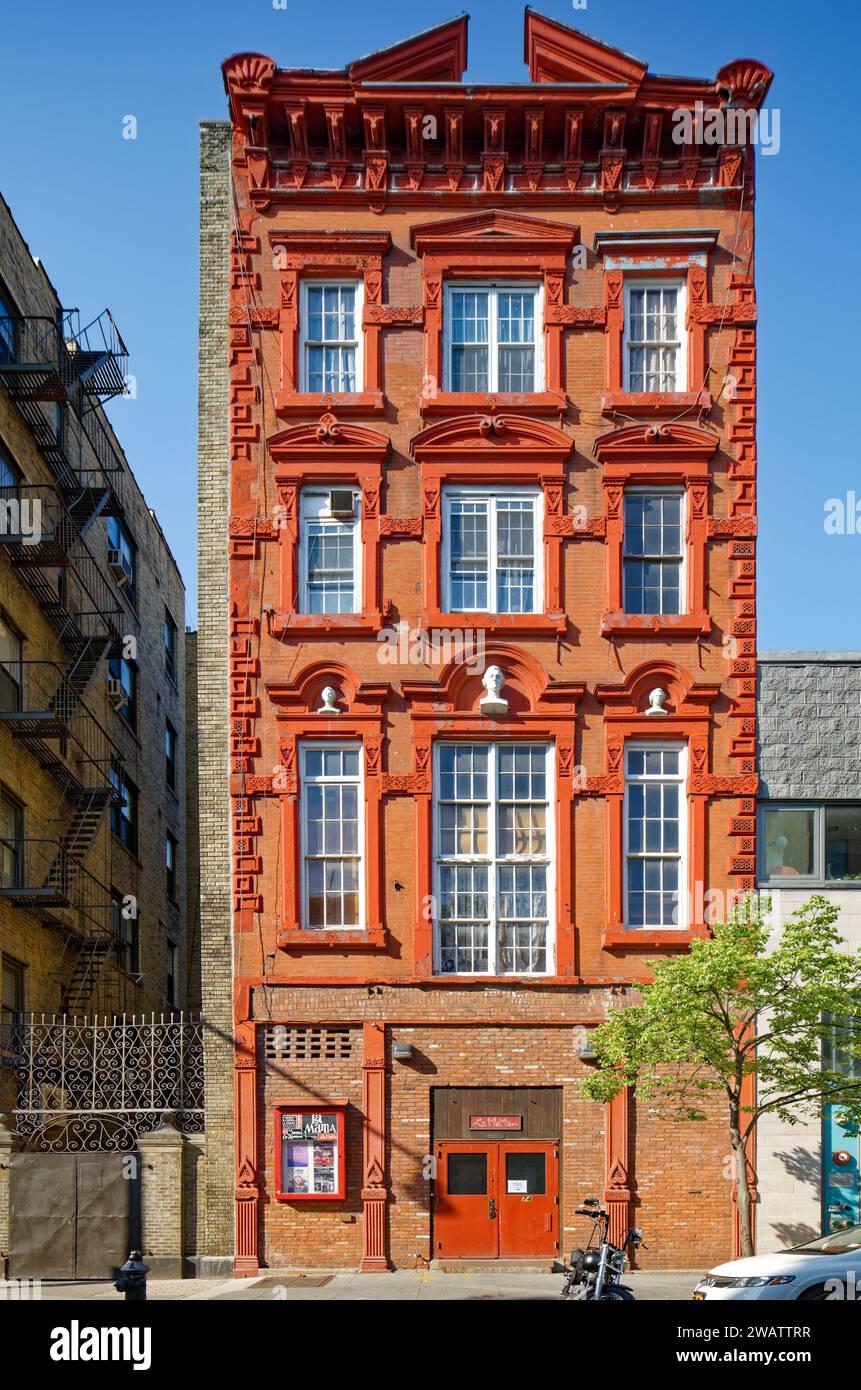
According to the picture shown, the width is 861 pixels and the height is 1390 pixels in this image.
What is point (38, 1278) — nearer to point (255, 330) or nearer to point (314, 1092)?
point (314, 1092)

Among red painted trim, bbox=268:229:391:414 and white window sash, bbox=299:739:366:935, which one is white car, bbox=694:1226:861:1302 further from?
red painted trim, bbox=268:229:391:414

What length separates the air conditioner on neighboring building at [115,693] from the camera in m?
36.6

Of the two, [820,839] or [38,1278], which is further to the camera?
[820,839]

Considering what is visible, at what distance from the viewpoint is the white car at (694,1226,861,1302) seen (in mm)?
15516

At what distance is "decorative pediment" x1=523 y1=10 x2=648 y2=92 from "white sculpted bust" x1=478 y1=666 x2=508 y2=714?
9.96 metres

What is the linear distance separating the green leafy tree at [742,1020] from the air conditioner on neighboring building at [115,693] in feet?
57.8

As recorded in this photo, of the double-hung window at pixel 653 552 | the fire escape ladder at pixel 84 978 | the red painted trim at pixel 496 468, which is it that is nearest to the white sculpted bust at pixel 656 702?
the double-hung window at pixel 653 552

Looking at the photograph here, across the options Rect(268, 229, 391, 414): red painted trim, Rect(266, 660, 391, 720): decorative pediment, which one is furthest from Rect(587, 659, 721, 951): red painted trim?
Rect(268, 229, 391, 414): red painted trim

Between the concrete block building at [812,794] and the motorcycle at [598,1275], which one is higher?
the concrete block building at [812,794]

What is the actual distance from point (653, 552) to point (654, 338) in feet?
12.2

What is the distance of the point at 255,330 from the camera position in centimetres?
2598

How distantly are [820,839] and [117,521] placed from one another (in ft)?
68.5

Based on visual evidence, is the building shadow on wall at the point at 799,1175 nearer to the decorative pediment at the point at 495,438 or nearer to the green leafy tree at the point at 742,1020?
the green leafy tree at the point at 742,1020
